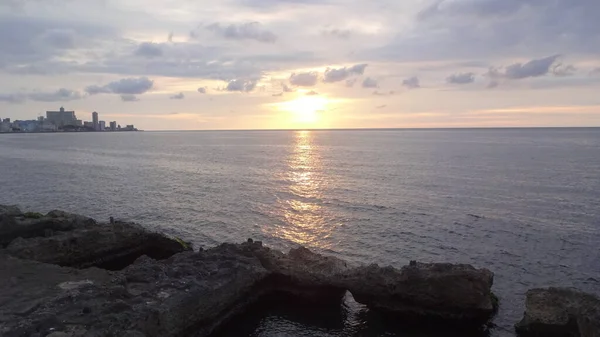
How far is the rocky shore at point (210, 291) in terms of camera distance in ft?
66.9

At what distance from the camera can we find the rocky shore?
2039cm

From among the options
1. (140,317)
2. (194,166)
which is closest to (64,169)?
(194,166)

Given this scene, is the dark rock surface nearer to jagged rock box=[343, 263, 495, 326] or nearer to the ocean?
jagged rock box=[343, 263, 495, 326]

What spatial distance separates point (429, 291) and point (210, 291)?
12.7 metres

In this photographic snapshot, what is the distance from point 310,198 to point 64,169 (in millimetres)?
63928

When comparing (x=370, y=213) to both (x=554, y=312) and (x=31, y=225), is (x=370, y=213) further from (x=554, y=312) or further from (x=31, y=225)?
(x=31, y=225)

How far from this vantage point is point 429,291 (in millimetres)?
26078

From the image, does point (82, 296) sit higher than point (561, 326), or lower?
higher

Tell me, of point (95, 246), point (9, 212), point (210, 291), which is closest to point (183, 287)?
point (210, 291)

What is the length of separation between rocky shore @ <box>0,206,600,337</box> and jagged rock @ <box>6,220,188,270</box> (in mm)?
80

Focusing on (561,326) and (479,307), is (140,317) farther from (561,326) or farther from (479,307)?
(561,326)

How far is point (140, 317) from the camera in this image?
20.4 meters

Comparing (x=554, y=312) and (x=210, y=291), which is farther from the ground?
(x=210, y=291)

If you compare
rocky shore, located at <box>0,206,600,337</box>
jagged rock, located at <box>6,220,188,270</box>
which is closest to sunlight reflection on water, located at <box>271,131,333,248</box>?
jagged rock, located at <box>6,220,188,270</box>
